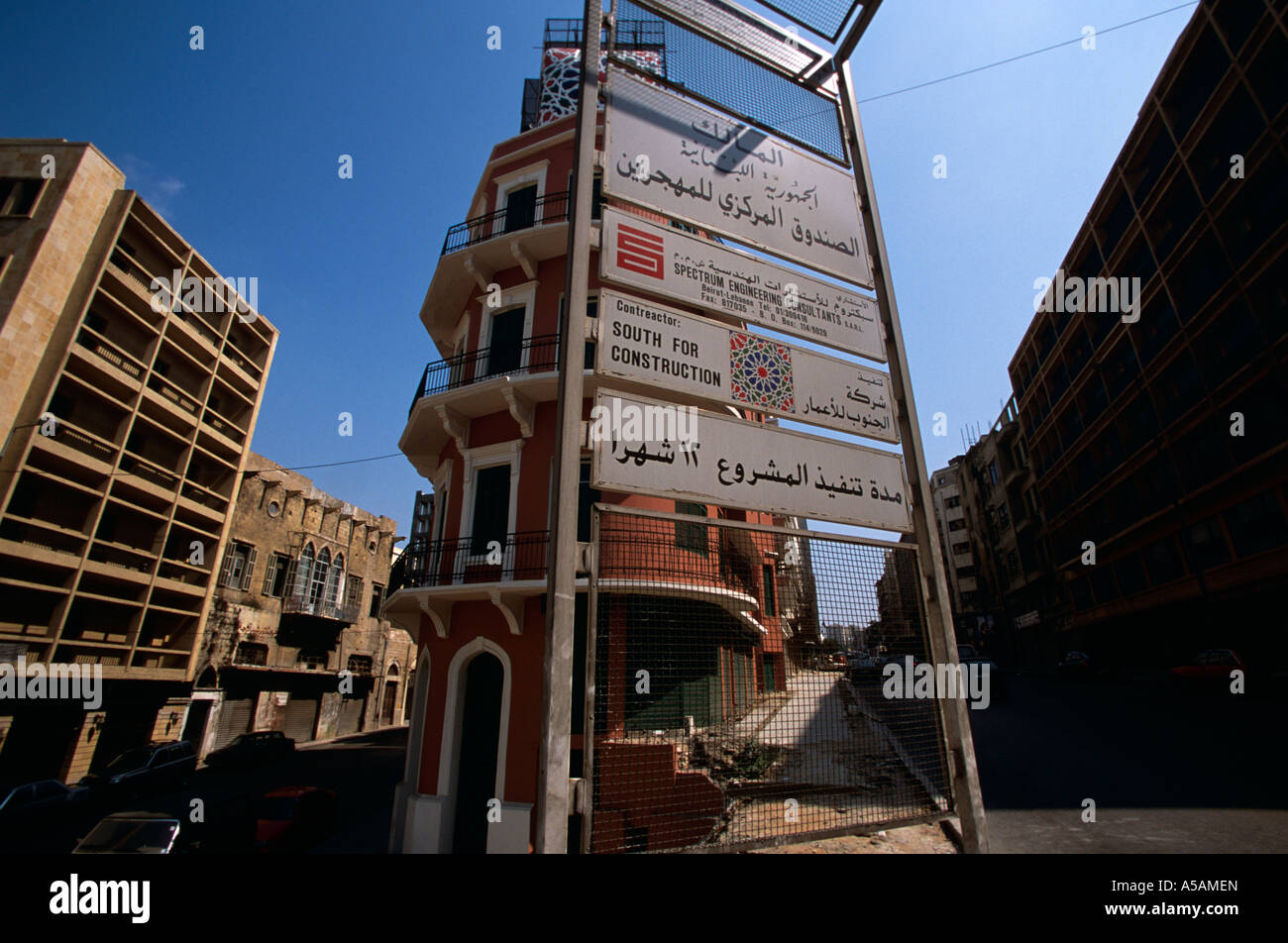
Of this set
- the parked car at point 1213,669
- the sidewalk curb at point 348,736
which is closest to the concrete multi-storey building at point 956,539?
the parked car at point 1213,669

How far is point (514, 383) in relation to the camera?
11148mm

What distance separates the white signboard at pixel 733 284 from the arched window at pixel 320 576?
3274cm

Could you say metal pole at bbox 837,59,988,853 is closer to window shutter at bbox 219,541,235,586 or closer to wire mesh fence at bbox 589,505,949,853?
wire mesh fence at bbox 589,505,949,853

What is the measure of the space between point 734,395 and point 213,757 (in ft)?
95.7

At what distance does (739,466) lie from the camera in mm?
4168

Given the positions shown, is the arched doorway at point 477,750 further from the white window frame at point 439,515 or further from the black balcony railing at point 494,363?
the black balcony railing at point 494,363

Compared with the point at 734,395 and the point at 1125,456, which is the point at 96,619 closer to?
the point at 734,395

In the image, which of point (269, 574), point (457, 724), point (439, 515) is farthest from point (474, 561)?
point (269, 574)

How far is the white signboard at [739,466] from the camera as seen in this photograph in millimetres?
3678

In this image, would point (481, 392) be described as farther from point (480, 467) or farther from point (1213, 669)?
point (1213, 669)

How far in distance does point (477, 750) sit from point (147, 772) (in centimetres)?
1623

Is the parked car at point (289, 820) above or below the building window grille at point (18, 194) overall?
below

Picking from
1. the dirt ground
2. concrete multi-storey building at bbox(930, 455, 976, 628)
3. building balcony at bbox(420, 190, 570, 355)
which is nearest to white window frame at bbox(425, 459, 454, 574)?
building balcony at bbox(420, 190, 570, 355)
